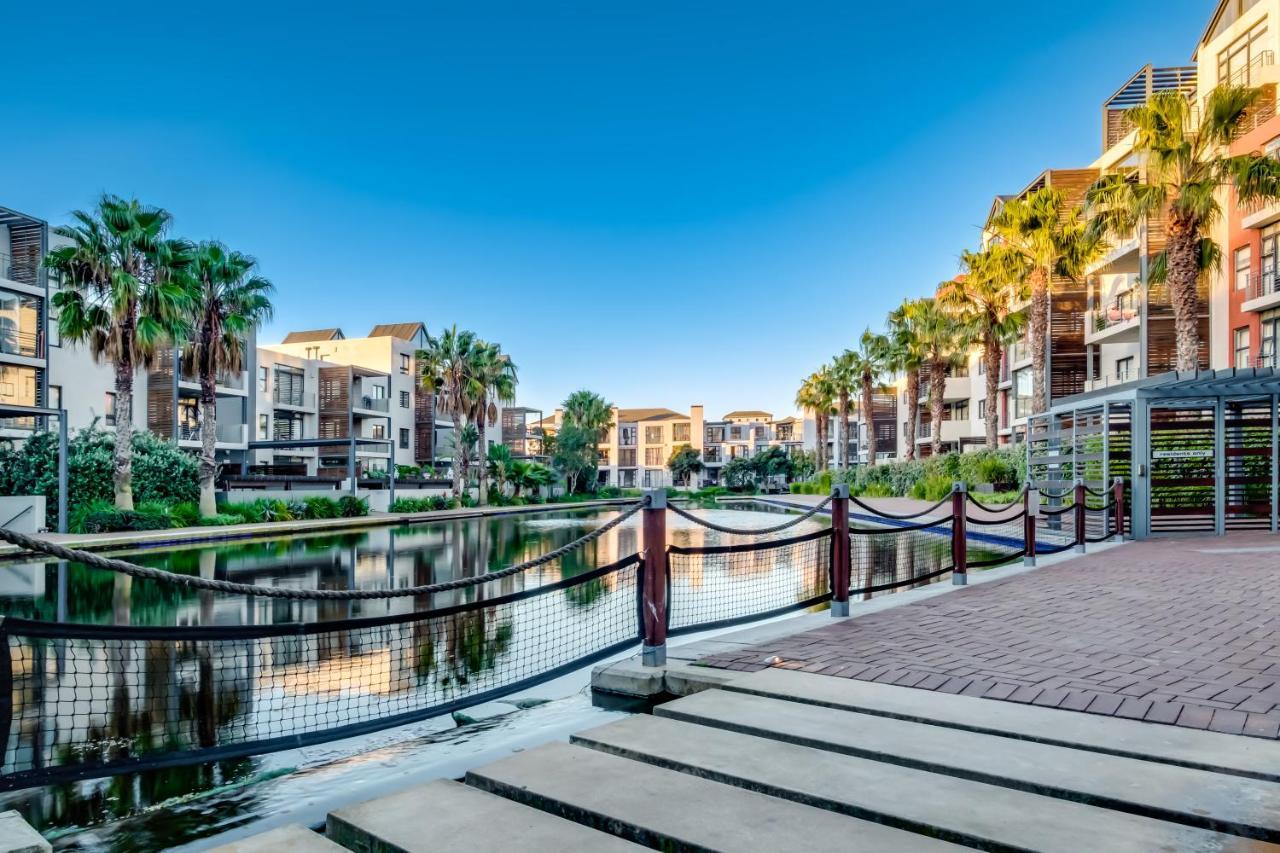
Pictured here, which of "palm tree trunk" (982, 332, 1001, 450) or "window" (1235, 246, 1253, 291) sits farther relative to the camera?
"palm tree trunk" (982, 332, 1001, 450)

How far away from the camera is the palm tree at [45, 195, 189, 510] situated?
22.5 m

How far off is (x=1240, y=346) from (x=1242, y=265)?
2.50 m

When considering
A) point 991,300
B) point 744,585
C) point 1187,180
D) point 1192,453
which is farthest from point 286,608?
point 991,300

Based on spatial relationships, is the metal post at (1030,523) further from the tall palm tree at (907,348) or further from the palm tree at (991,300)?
the tall palm tree at (907,348)

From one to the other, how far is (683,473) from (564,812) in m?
80.3

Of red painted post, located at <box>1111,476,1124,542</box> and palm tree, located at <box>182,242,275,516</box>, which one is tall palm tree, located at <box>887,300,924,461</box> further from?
palm tree, located at <box>182,242,275,516</box>

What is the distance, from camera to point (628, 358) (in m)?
59.2

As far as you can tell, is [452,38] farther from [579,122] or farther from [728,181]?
[728,181]

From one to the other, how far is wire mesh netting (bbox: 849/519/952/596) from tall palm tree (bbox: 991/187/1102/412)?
32.1 feet

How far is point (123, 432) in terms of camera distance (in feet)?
74.7

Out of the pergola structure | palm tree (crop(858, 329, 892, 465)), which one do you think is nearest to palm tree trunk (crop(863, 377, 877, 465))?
palm tree (crop(858, 329, 892, 465))

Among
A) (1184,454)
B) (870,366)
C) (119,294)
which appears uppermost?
(870,366)

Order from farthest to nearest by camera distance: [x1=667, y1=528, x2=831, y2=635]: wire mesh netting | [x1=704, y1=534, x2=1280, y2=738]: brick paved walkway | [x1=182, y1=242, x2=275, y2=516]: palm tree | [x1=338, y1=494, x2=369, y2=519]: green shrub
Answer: [x1=338, y1=494, x2=369, y2=519]: green shrub < [x1=182, y1=242, x2=275, y2=516]: palm tree < [x1=667, y1=528, x2=831, y2=635]: wire mesh netting < [x1=704, y1=534, x2=1280, y2=738]: brick paved walkway

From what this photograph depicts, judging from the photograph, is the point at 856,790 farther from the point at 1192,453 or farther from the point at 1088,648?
the point at 1192,453
